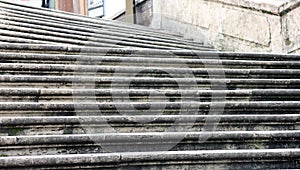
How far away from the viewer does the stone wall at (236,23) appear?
5.85m

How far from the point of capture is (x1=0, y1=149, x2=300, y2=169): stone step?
296cm

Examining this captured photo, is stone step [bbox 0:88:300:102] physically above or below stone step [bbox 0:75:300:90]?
below

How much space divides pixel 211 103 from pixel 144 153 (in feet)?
3.03

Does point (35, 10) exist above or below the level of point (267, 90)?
above

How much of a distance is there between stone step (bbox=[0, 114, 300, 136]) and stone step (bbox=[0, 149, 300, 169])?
39 cm

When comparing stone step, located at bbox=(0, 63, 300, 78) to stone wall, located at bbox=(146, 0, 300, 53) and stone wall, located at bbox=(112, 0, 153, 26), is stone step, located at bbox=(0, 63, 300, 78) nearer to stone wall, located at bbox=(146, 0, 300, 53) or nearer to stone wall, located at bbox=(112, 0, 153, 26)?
stone wall, located at bbox=(146, 0, 300, 53)

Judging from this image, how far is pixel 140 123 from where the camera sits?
356cm

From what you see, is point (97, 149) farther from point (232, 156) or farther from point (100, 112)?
point (232, 156)

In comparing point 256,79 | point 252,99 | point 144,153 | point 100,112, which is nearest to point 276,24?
point 256,79

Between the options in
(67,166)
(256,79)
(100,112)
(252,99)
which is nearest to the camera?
(67,166)

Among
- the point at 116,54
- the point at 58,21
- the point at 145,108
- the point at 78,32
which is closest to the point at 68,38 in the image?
the point at 78,32

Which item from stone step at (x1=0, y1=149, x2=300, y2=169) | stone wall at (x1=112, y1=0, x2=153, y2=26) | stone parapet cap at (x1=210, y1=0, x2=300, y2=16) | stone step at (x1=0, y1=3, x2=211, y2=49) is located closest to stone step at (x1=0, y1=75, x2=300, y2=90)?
stone step at (x1=0, y1=149, x2=300, y2=169)

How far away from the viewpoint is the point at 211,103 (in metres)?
3.88

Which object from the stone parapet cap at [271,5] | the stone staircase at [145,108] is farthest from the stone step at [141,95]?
the stone parapet cap at [271,5]
